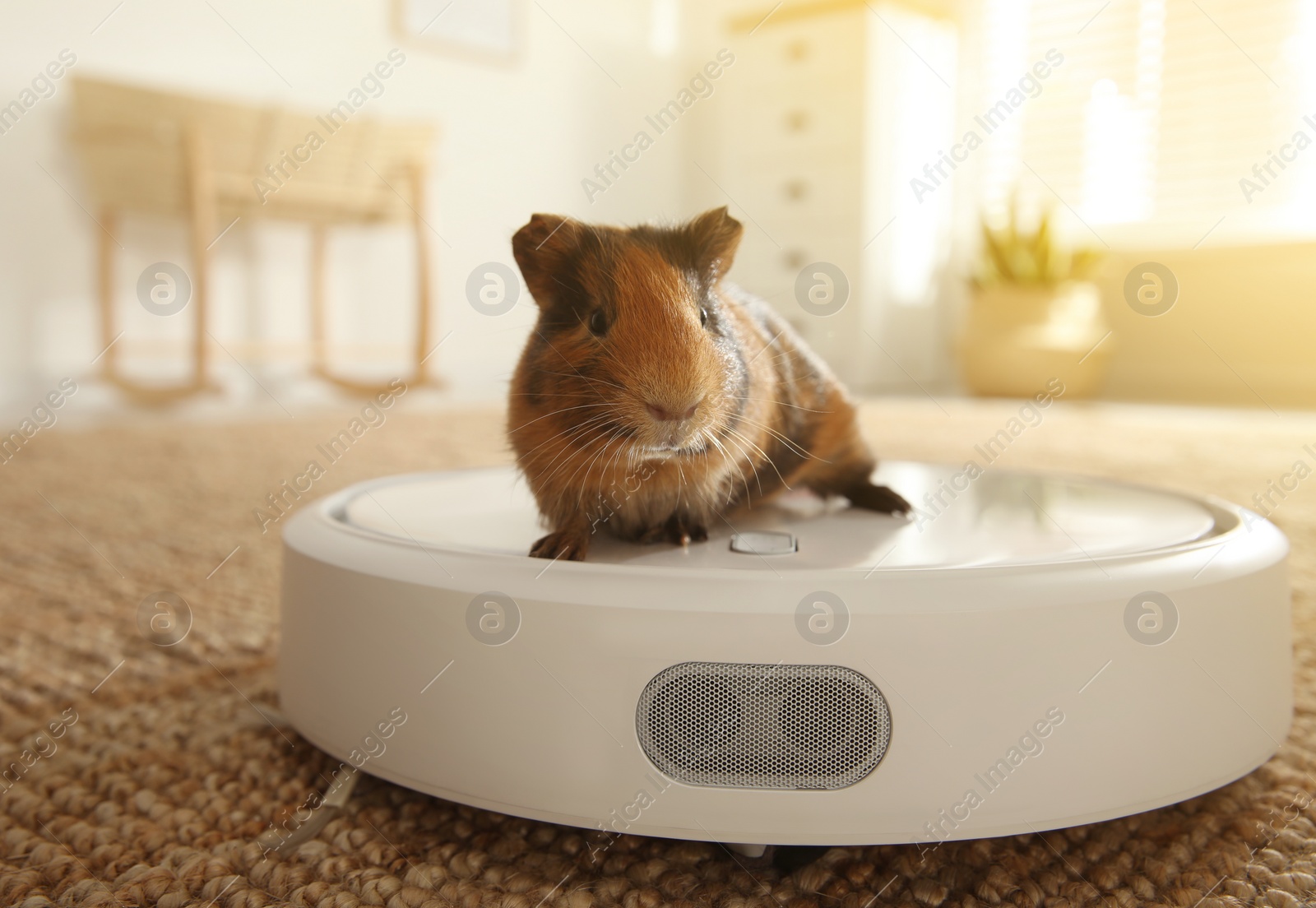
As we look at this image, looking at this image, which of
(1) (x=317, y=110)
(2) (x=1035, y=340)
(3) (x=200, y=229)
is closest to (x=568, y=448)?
(3) (x=200, y=229)

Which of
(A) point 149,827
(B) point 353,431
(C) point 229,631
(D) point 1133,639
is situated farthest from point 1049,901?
(B) point 353,431

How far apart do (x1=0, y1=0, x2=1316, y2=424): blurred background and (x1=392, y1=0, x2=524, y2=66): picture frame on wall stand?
0.05 ft

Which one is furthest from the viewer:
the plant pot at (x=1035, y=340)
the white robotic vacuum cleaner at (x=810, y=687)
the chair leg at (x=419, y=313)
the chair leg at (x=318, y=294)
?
the plant pot at (x=1035, y=340)

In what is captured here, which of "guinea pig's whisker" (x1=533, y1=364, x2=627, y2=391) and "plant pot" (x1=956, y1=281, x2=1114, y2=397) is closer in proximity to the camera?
"guinea pig's whisker" (x1=533, y1=364, x2=627, y2=391)

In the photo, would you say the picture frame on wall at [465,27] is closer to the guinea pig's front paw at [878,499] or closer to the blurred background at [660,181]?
the blurred background at [660,181]

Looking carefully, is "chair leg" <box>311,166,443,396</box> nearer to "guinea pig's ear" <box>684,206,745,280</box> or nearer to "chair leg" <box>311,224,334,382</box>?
"chair leg" <box>311,224,334,382</box>

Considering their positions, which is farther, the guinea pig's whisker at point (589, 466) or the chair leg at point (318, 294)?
the chair leg at point (318, 294)

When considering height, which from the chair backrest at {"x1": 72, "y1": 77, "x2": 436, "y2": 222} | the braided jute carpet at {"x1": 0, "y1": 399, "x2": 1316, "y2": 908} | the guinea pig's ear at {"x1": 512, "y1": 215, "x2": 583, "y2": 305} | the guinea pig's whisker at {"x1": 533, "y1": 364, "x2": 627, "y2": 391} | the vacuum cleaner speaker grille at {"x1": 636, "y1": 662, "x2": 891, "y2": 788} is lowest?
the braided jute carpet at {"x1": 0, "y1": 399, "x2": 1316, "y2": 908}

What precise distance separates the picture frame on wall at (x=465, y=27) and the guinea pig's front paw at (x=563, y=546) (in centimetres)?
420

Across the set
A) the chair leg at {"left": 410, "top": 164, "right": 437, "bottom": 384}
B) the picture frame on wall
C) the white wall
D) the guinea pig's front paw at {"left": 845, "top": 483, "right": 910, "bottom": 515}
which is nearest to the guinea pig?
the guinea pig's front paw at {"left": 845, "top": 483, "right": 910, "bottom": 515}

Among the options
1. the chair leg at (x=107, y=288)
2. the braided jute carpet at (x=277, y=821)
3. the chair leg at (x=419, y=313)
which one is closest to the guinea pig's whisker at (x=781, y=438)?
the braided jute carpet at (x=277, y=821)

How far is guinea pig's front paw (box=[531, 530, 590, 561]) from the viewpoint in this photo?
72cm

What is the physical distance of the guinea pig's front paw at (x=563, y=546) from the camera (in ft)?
2.35

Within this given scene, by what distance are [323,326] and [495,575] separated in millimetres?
3843
